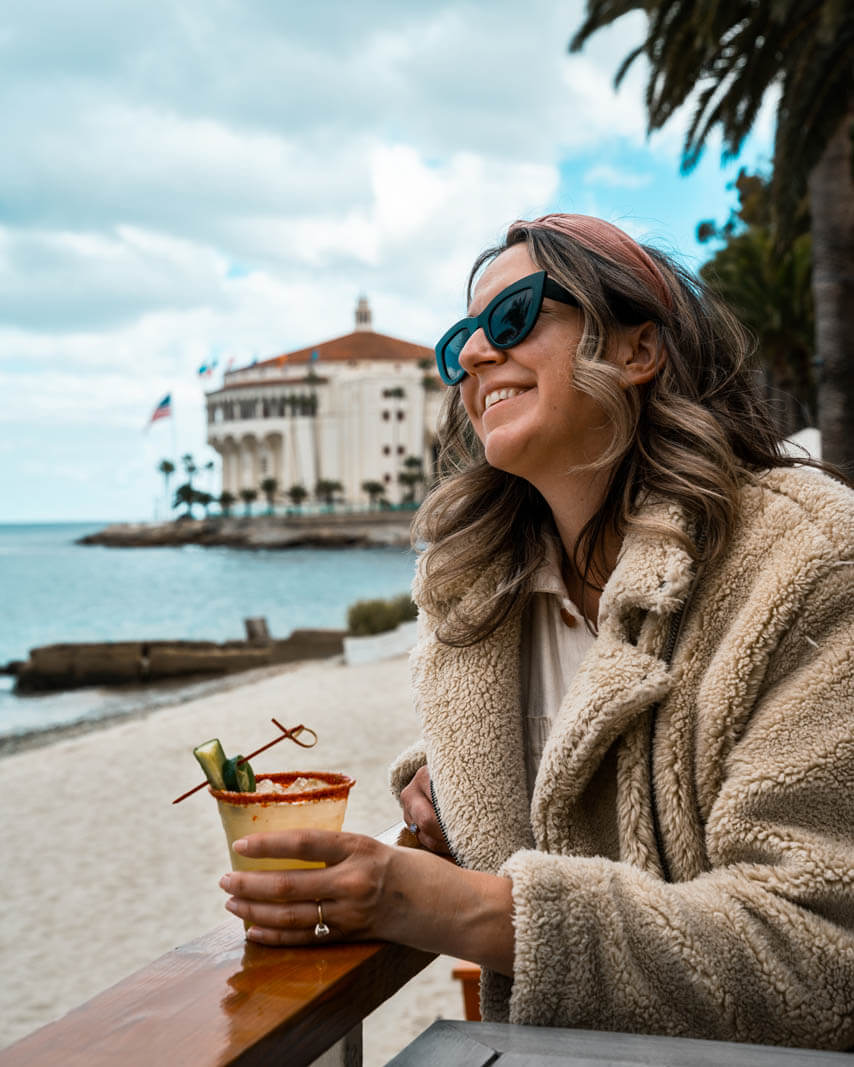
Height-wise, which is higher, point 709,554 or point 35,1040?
point 709,554

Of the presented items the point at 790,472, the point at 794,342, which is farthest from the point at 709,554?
the point at 794,342

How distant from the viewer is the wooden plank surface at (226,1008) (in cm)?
98

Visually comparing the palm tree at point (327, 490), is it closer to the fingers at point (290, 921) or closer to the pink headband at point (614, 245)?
the pink headband at point (614, 245)

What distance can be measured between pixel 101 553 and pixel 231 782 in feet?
364

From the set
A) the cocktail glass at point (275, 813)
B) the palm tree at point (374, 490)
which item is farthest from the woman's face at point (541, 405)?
the palm tree at point (374, 490)

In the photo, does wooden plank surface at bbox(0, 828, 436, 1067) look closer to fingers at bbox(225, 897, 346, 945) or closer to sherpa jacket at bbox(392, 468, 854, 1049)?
fingers at bbox(225, 897, 346, 945)

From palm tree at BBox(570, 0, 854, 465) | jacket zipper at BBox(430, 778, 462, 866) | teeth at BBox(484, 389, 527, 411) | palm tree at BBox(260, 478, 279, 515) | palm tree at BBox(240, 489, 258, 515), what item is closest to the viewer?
jacket zipper at BBox(430, 778, 462, 866)

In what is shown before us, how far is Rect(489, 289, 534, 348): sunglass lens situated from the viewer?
1636 mm

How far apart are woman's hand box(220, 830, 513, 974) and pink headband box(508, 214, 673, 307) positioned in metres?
0.94

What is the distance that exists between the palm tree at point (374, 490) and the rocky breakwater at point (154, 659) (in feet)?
198

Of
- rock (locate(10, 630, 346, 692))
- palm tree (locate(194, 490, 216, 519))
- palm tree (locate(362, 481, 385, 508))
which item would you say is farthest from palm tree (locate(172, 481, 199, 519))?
rock (locate(10, 630, 346, 692))

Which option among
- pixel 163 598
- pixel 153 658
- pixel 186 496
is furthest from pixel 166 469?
pixel 153 658

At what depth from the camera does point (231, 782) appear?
4.25 ft

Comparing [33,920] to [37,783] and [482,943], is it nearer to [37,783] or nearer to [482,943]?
[37,783]
